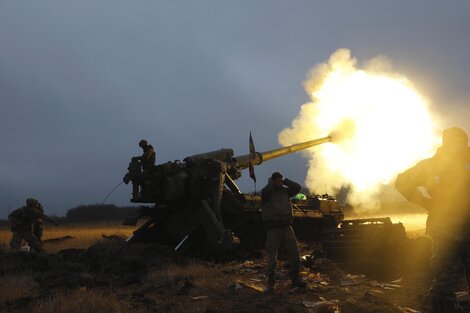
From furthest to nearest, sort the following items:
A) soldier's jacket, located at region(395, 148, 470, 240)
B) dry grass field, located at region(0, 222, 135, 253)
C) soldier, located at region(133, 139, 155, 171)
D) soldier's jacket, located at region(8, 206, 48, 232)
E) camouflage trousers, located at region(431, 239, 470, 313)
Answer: dry grass field, located at region(0, 222, 135, 253) → soldier's jacket, located at region(8, 206, 48, 232) → soldier, located at region(133, 139, 155, 171) → soldier's jacket, located at region(395, 148, 470, 240) → camouflage trousers, located at region(431, 239, 470, 313)

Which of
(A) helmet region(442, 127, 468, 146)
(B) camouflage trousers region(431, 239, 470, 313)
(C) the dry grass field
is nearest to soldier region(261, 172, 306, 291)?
(B) camouflage trousers region(431, 239, 470, 313)

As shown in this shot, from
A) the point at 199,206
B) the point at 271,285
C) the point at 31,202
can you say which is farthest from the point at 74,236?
the point at 271,285

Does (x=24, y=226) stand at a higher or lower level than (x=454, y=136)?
lower

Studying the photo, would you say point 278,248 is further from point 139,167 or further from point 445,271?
point 139,167

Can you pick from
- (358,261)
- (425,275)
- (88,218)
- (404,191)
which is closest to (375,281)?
(425,275)

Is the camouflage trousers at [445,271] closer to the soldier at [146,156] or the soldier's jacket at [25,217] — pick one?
the soldier at [146,156]

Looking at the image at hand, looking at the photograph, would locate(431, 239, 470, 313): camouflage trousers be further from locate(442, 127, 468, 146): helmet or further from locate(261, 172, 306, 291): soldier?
locate(261, 172, 306, 291): soldier

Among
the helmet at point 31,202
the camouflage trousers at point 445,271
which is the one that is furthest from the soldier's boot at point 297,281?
the helmet at point 31,202

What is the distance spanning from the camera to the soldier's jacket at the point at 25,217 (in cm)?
1512

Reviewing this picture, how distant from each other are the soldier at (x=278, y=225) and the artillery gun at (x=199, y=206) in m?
3.81

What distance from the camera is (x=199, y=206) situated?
1285 centimetres

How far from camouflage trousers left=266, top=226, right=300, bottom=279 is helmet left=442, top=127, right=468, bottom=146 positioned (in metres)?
4.12

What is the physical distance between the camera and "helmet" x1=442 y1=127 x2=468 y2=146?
4648mm

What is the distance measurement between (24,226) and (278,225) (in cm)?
1106
